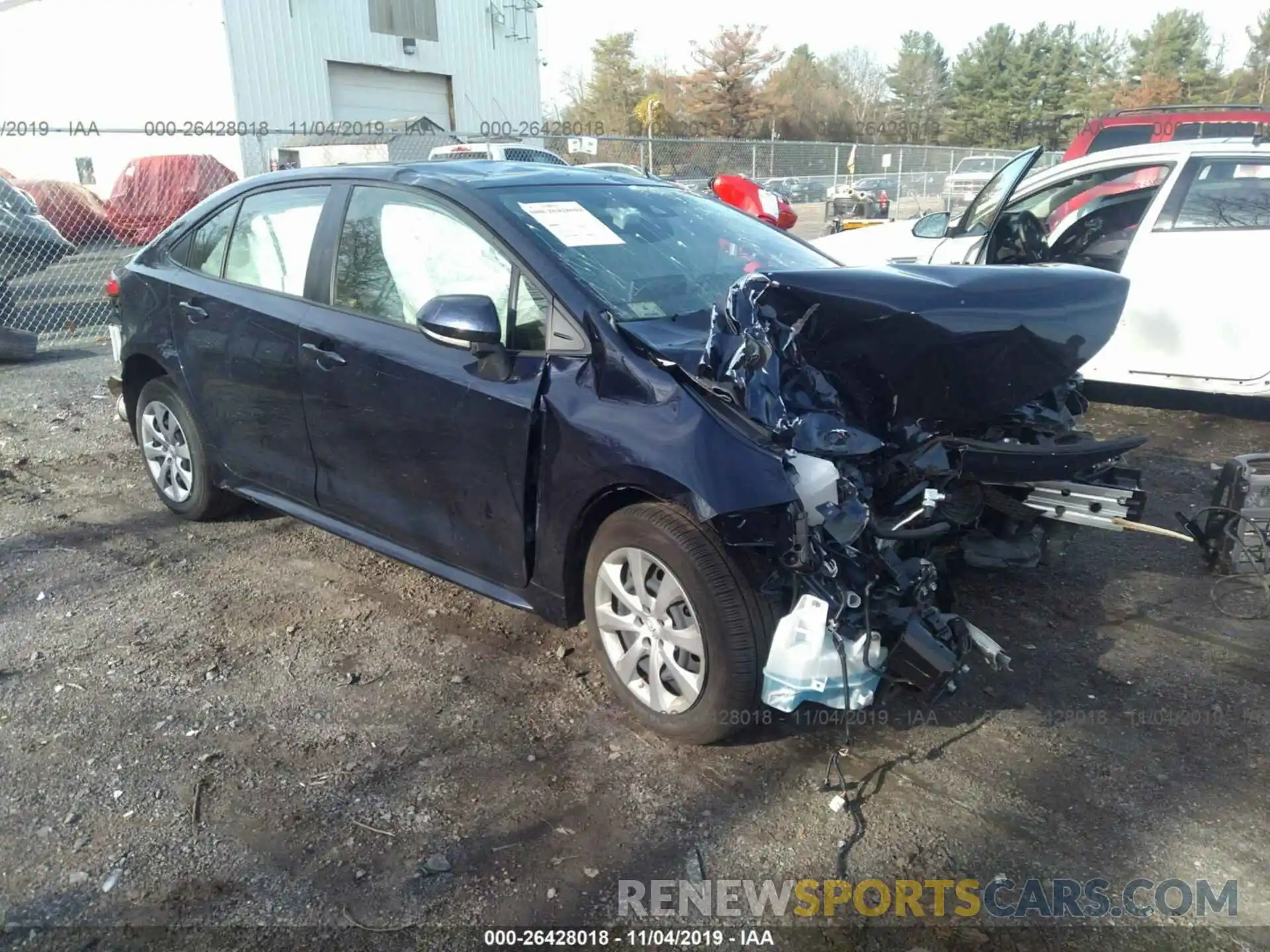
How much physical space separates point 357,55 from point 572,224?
1037 inches

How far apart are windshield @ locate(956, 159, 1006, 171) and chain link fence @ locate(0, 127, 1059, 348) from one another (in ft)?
0.34

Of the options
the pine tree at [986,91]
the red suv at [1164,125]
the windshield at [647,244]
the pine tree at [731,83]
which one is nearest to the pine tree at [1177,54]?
the pine tree at [986,91]

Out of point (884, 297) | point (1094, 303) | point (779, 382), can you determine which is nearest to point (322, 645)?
point (779, 382)

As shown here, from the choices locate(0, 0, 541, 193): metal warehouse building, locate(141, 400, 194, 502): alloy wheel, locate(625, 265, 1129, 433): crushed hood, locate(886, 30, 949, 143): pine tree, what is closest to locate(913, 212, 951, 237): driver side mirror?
locate(625, 265, 1129, 433): crushed hood

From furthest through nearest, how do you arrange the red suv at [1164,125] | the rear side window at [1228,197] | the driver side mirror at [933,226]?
the red suv at [1164,125]
the driver side mirror at [933,226]
the rear side window at [1228,197]

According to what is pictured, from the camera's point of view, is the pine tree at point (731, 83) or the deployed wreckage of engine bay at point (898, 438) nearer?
the deployed wreckage of engine bay at point (898, 438)

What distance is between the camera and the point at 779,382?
9.35 ft

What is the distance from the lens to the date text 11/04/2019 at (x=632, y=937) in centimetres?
233

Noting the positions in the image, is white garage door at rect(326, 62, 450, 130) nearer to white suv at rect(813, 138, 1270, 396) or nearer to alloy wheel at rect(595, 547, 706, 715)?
white suv at rect(813, 138, 1270, 396)

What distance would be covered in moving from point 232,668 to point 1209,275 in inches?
234

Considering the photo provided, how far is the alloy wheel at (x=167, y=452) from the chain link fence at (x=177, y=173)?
1920 millimetres

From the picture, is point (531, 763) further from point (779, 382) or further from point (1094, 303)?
point (1094, 303)

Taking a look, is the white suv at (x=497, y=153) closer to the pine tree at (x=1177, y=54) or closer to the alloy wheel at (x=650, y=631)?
the alloy wheel at (x=650, y=631)

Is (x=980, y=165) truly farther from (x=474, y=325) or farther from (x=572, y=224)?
(x=474, y=325)
